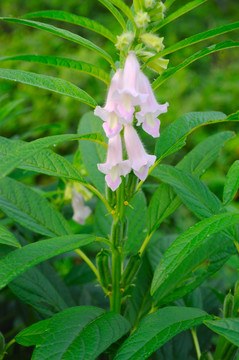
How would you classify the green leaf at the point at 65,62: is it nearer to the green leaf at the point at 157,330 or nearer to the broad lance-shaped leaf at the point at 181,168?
the broad lance-shaped leaf at the point at 181,168

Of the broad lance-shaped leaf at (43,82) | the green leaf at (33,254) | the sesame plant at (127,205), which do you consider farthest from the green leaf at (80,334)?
the broad lance-shaped leaf at (43,82)

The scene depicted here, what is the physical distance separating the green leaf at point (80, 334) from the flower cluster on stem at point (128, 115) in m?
0.21

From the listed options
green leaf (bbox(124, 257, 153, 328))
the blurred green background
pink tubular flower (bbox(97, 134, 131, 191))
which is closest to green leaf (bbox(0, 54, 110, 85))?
pink tubular flower (bbox(97, 134, 131, 191))

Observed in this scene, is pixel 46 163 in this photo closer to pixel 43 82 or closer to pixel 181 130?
pixel 43 82

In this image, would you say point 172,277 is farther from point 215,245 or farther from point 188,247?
point 188,247

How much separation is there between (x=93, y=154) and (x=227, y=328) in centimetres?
44

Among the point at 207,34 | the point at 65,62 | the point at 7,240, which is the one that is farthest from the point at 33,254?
the point at 207,34

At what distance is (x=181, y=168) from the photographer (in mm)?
817

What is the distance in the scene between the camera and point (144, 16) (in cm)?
58

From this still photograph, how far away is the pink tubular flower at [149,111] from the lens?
578 mm

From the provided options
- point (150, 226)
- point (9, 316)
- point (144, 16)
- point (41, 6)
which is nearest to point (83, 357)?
point (150, 226)

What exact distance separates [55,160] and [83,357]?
0.95 feet

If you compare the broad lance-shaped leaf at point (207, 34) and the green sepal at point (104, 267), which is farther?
the green sepal at point (104, 267)

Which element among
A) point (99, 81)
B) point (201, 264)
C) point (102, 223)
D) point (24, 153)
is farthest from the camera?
point (99, 81)
